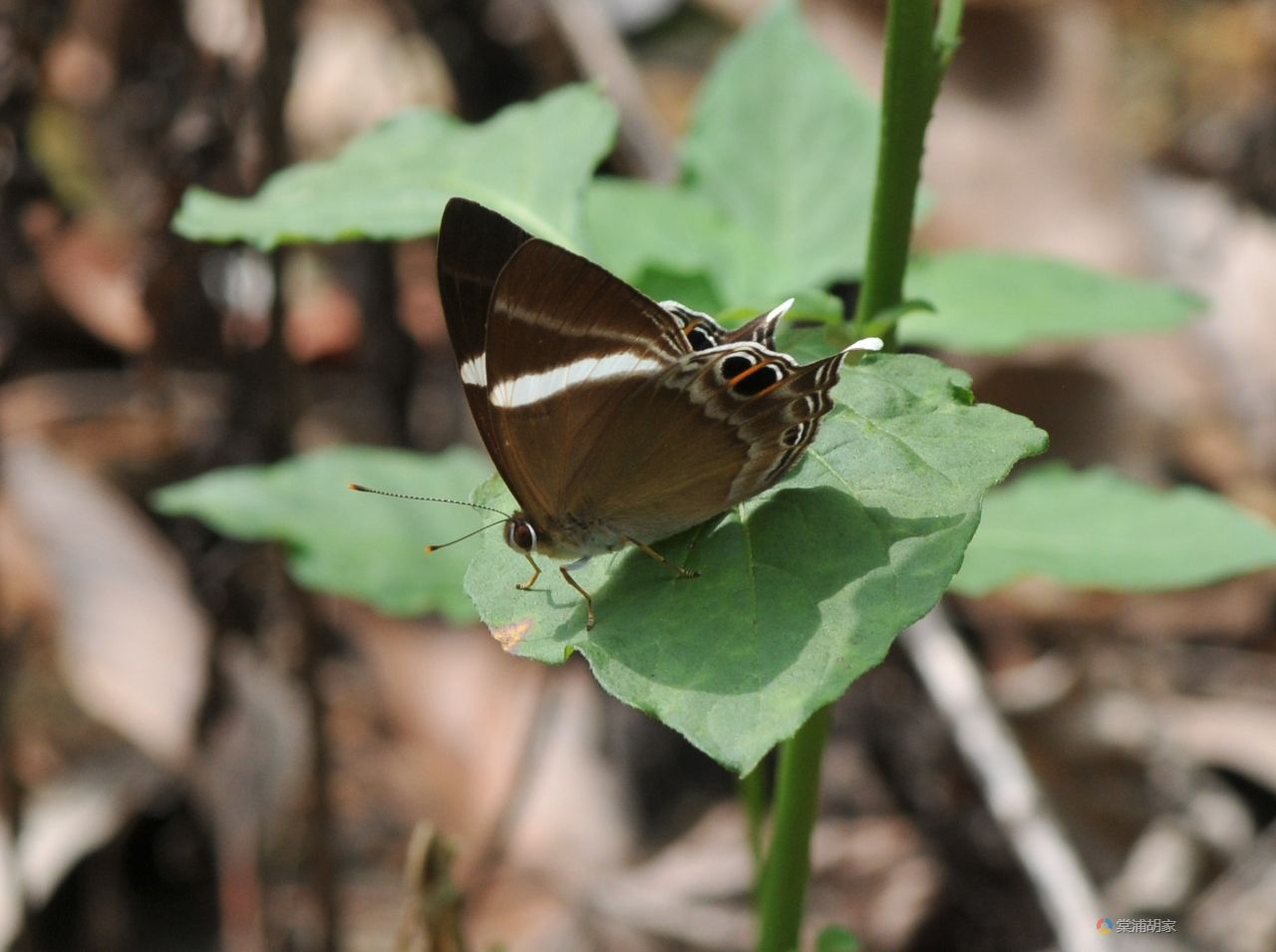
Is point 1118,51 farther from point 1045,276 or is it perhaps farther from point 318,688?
point 318,688

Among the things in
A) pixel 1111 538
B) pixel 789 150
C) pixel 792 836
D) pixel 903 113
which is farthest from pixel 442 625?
pixel 903 113

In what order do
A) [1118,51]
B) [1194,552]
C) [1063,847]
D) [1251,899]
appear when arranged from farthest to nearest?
[1118,51] < [1251,899] < [1063,847] < [1194,552]

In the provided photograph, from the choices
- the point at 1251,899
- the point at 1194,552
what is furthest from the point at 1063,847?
the point at 1194,552

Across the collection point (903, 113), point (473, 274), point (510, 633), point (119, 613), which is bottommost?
point (119, 613)

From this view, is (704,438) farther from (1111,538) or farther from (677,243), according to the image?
(1111,538)

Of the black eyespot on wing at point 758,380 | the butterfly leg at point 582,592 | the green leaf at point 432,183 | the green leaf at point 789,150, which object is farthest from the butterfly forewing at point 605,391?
the green leaf at point 789,150

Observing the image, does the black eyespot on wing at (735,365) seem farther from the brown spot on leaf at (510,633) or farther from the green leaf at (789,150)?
the green leaf at (789,150)

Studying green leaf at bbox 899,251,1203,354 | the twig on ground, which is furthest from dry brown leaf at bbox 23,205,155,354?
green leaf at bbox 899,251,1203,354
